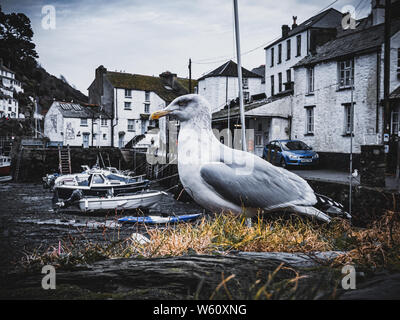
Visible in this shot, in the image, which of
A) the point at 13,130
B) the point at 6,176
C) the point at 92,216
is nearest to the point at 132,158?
the point at 6,176

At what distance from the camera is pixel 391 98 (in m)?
9.70

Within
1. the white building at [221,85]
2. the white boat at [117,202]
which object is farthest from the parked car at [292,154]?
the white boat at [117,202]

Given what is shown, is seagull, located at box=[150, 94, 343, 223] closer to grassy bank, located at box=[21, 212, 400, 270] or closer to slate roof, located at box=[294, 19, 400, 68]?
grassy bank, located at box=[21, 212, 400, 270]

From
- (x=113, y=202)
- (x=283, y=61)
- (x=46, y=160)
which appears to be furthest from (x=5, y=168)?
(x=283, y=61)

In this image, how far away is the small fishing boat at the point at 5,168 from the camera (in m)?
20.8

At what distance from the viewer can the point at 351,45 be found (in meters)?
11.8

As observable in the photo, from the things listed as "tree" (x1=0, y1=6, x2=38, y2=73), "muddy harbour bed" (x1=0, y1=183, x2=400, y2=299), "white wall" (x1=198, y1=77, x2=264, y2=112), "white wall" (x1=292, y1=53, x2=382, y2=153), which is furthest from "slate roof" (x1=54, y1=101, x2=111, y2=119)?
"white wall" (x1=198, y1=77, x2=264, y2=112)

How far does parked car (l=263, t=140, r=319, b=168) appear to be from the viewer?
8.96 m

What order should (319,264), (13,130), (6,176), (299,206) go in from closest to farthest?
(319,264), (299,206), (13,130), (6,176)

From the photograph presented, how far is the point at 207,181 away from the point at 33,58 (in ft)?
6.29

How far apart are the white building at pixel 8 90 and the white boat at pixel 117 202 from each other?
5.86 m

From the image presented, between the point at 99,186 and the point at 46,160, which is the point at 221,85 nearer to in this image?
the point at 99,186

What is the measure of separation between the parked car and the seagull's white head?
6838 millimetres
